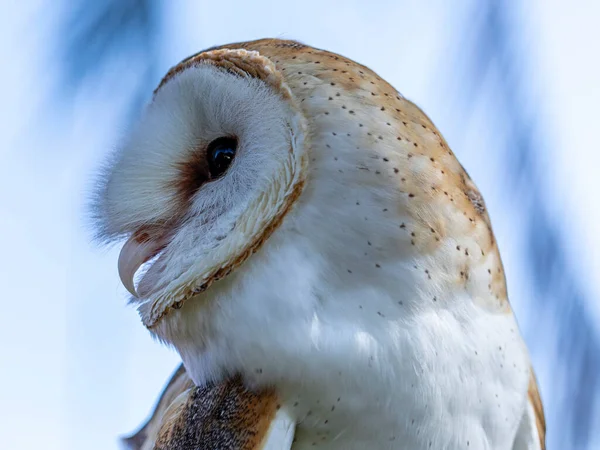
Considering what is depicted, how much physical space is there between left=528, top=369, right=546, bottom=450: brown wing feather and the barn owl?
0.29 ft

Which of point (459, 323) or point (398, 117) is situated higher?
point (398, 117)

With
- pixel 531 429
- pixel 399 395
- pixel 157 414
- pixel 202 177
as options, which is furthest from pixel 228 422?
pixel 157 414

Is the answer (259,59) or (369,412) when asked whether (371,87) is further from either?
(369,412)

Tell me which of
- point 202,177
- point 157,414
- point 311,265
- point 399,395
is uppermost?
point 202,177

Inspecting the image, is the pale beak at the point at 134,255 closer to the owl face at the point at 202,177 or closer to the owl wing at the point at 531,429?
the owl face at the point at 202,177

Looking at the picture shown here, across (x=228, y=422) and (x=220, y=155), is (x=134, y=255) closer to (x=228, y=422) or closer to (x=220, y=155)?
(x=220, y=155)

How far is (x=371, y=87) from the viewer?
138 cm

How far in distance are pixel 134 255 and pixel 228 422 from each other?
34cm

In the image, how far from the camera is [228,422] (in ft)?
4.03

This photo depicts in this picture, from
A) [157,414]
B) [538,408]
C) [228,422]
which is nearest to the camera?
[228,422]

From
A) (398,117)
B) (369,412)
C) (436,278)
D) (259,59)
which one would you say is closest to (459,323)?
(436,278)

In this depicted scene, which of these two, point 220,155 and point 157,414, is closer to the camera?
point 220,155

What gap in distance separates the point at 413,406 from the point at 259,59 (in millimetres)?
593

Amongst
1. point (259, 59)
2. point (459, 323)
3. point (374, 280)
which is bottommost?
point (459, 323)
